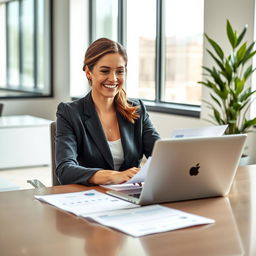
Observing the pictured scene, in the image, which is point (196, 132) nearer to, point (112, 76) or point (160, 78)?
point (112, 76)

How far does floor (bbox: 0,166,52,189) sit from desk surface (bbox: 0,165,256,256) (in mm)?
3670

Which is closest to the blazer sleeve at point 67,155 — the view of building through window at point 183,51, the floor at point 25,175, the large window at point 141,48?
the floor at point 25,175

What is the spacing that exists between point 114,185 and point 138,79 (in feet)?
16.0

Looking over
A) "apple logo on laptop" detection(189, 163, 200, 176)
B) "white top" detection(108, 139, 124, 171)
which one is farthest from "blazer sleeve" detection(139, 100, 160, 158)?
"apple logo on laptop" detection(189, 163, 200, 176)

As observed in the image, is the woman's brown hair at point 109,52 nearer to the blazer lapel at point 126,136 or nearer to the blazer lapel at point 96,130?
the blazer lapel at point 126,136

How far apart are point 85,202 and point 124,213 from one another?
7.7 inches

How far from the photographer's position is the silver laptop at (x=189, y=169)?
181 centimetres

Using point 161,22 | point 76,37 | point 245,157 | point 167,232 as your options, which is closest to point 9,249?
point 167,232

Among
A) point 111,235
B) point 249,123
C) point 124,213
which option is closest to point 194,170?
point 124,213

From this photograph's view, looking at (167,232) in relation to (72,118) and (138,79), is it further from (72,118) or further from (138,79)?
(138,79)

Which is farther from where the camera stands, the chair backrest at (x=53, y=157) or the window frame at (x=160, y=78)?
the window frame at (x=160, y=78)

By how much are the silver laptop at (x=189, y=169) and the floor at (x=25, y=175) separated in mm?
3614

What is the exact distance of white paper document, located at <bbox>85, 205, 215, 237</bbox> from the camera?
160 cm

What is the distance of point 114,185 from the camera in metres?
2.18
